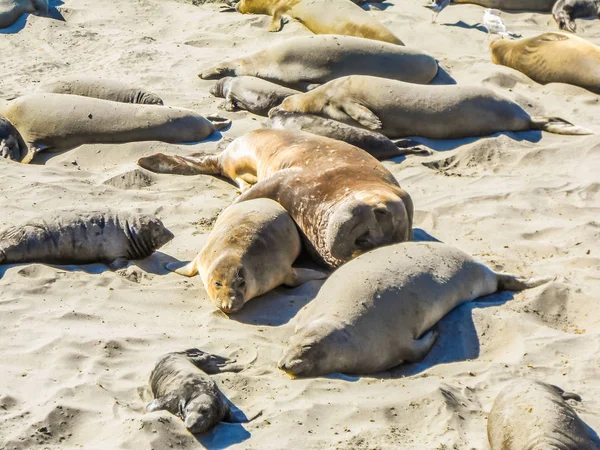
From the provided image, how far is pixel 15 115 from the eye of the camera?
8914 millimetres

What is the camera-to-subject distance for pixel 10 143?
8289 millimetres

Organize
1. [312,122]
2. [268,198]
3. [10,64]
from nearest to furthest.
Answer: [268,198]
[312,122]
[10,64]

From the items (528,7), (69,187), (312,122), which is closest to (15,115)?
(69,187)

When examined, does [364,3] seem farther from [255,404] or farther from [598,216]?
[255,404]

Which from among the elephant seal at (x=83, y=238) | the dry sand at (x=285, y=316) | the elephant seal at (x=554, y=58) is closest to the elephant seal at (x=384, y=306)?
the dry sand at (x=285, y=316)

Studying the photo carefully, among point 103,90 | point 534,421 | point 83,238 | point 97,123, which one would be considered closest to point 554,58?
point 103,90

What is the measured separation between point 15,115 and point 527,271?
519 centimetres

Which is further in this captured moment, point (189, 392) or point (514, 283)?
point (514, 283)

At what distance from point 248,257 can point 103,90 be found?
4.37 meters

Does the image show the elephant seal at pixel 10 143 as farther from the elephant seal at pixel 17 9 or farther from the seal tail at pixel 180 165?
the elephant seal at pixel 17 9

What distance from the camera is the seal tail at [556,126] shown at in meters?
8.69

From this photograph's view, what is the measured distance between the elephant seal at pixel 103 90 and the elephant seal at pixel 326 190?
1993mm

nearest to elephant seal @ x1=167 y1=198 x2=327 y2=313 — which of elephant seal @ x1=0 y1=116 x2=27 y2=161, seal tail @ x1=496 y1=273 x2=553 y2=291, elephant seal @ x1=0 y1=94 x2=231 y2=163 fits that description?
seal tail @ x1=496 y1=273 x2=553 y2=291

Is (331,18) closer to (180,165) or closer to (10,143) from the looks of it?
(180,165)
